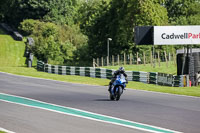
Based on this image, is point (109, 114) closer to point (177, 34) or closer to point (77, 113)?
point (77, 113)

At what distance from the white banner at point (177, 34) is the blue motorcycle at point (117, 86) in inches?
745

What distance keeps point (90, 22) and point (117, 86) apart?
60332mm

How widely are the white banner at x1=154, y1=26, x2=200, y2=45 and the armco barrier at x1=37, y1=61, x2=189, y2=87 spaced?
11.8ft

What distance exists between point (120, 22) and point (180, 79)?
34.1 meters

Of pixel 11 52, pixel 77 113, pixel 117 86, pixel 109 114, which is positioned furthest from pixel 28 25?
pixel 109 114

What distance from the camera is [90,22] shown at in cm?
7994

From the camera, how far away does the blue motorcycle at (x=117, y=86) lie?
20.1 m

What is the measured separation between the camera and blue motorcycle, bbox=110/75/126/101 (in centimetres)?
2006

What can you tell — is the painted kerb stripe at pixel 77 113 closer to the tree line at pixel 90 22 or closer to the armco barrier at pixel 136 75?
the armco barrier at pixel 136 75

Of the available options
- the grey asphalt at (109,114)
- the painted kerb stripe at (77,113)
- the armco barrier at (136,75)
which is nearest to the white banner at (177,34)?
the armco barrier at (136,75)

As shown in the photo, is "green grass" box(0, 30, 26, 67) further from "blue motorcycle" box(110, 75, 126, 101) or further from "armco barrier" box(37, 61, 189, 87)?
"blue motorcycle" box(110, 75, 126, 101)

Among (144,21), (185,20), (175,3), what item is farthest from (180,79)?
(175,3)

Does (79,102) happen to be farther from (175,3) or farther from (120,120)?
(175,3)

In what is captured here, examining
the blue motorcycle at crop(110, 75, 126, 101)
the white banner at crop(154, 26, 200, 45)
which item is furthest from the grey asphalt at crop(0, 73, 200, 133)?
the white banner at crop(154, 26, 200, 45)
